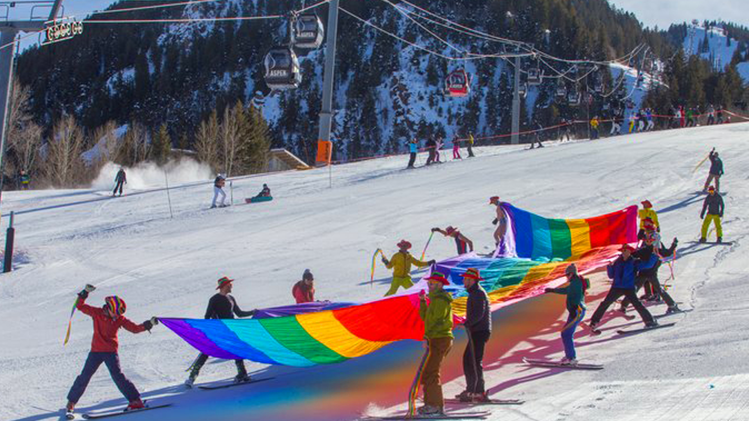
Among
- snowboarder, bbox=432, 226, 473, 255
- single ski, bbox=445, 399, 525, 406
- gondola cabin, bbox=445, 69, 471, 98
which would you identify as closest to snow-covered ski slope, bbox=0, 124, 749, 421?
single ski, bbox=445, 399, 525, 406

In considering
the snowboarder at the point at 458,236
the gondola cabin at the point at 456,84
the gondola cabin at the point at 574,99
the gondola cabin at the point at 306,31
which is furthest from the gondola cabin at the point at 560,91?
the snowboarder at the point at 458,236

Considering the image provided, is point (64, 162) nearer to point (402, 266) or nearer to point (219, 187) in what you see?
point (219, 187)

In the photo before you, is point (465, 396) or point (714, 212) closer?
point (465, 396)

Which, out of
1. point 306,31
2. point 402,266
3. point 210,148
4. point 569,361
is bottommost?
point 569,361

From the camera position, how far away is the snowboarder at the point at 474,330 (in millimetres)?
8148

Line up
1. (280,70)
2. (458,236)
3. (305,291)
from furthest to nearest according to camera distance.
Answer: (280,70) < (458,236) < (305,291)

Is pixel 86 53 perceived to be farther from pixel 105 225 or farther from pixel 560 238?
pixel 560 238

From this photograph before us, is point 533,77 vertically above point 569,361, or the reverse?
point 533,77

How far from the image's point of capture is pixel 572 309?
9.55 m

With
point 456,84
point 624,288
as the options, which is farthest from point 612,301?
point 456,84

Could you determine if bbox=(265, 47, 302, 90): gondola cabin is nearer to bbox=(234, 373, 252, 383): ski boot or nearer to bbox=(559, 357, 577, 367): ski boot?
bbox=(234, 373, 252, 383): ski boot

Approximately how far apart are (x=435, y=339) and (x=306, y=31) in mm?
17497

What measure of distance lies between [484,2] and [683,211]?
150221mm

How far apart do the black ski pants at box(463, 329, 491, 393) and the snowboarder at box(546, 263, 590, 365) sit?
156 cm
